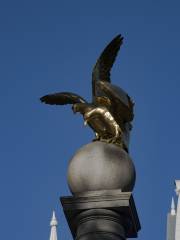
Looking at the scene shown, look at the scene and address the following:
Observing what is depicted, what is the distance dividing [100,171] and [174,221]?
182 ft

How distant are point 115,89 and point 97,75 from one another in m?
1.21

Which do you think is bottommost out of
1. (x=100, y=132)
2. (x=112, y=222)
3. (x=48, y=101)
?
(x=112, y=222)

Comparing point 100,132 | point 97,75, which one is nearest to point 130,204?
point 100,132

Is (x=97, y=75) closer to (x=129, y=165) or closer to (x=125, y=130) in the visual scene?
(x=125, y=130)

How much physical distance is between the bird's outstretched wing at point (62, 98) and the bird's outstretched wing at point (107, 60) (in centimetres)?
53

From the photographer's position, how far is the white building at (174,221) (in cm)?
6643


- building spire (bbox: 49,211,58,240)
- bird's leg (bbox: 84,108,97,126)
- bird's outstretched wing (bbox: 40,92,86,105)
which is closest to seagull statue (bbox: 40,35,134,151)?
bird's leg (bbox: 84,108,97,126)

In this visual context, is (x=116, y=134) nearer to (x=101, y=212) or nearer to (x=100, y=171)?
(x=100, y=171)

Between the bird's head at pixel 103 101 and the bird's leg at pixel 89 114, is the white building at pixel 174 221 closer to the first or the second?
the bird's head at pixel 103 101

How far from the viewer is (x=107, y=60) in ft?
61.8

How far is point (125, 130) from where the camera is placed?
676 inches

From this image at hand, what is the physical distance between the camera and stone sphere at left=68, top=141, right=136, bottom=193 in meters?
15.9

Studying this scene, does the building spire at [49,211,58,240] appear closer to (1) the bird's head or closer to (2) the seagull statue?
(2) the seagull statue

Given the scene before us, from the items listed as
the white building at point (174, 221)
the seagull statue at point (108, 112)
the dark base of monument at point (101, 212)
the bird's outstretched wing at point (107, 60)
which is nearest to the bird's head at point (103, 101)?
the seagull statue at point (108, 112)
